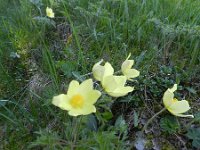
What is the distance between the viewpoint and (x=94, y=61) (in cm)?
210

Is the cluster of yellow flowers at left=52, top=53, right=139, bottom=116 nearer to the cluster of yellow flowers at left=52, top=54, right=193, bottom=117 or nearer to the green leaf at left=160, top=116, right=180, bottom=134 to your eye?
the cluster of yellow flowers at left=52, top=54, right=193, bottom=117

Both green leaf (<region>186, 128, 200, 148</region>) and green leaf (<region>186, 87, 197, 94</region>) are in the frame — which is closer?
green leaf (<region>186, 128, 200, 148</region>)

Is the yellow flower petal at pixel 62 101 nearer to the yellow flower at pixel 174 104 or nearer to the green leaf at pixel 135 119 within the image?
the yellow flower at pixel 174 104

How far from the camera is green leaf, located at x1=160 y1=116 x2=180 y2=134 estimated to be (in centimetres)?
177

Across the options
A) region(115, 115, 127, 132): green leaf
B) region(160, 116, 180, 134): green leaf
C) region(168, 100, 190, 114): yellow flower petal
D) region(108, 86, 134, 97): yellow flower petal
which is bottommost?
region(160, 116, 180, 134): green leaf

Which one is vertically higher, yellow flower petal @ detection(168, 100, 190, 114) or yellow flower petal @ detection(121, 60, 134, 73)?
yellow flower petal @ detection(121, 60, 134, 73)

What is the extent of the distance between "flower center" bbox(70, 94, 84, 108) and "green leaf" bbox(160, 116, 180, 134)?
64cm

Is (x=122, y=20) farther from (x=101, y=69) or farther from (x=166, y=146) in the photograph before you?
(x=101, y=69)

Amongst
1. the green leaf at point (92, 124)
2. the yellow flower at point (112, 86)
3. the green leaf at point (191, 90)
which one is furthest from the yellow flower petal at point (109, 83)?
the green leaf at point (191, 90)

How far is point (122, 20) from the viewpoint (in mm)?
2416

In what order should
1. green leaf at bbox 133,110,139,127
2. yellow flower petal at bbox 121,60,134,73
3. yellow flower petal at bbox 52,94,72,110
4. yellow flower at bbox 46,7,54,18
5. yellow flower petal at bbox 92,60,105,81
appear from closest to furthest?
1. yellow flower petal at bbox 52,94,72,110
2. yellow flower petal at bbox 92,60,105,81
3. yellow flower petal at bbox 121,60,134,73
4. green leaf at bbox 133,110,139,127
5. yellow flower at bbox 46,7,54,18

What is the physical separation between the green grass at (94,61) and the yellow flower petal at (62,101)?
0.77ft

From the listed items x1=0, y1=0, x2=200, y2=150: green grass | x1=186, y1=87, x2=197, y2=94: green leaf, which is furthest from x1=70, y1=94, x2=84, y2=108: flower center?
x1=186, y1=87, x2=197, y2=94: green leaf

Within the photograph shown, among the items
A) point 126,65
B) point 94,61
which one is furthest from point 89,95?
point 94,61
